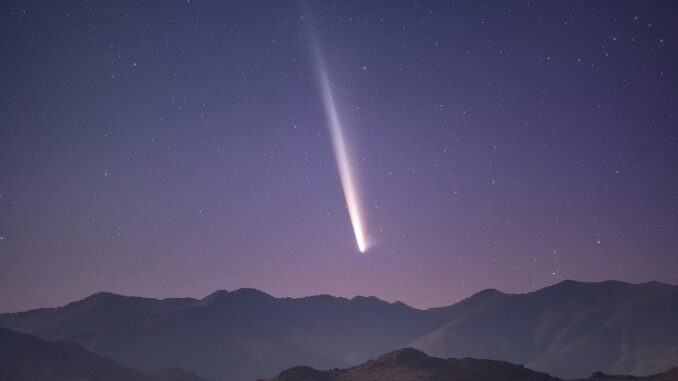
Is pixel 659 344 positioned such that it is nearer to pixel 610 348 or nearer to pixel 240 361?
pixel 610 348

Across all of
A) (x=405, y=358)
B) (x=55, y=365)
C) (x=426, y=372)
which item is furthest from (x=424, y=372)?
(x=55, y=365)

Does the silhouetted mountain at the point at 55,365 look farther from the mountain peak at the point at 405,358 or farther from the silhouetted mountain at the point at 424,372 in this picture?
the mountain peak at the point at 405,358

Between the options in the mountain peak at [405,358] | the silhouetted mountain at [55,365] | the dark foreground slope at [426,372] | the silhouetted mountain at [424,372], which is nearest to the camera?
the dark foreground slope at [426,372]

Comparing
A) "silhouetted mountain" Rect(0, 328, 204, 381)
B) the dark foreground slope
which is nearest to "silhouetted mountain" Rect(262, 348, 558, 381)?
the dark foreground slope

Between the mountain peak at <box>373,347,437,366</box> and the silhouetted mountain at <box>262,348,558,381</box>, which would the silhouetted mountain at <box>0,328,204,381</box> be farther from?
the mountain peak at <box>373,347,437,366</box>

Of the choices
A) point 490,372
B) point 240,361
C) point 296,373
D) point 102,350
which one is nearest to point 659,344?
point 240,361

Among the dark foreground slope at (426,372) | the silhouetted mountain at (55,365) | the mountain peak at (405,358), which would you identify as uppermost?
the silhouetted mountain at (55,365)

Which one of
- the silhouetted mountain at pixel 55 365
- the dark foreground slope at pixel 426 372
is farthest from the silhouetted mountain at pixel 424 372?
the silhouetted mountain at pixel 55 365
